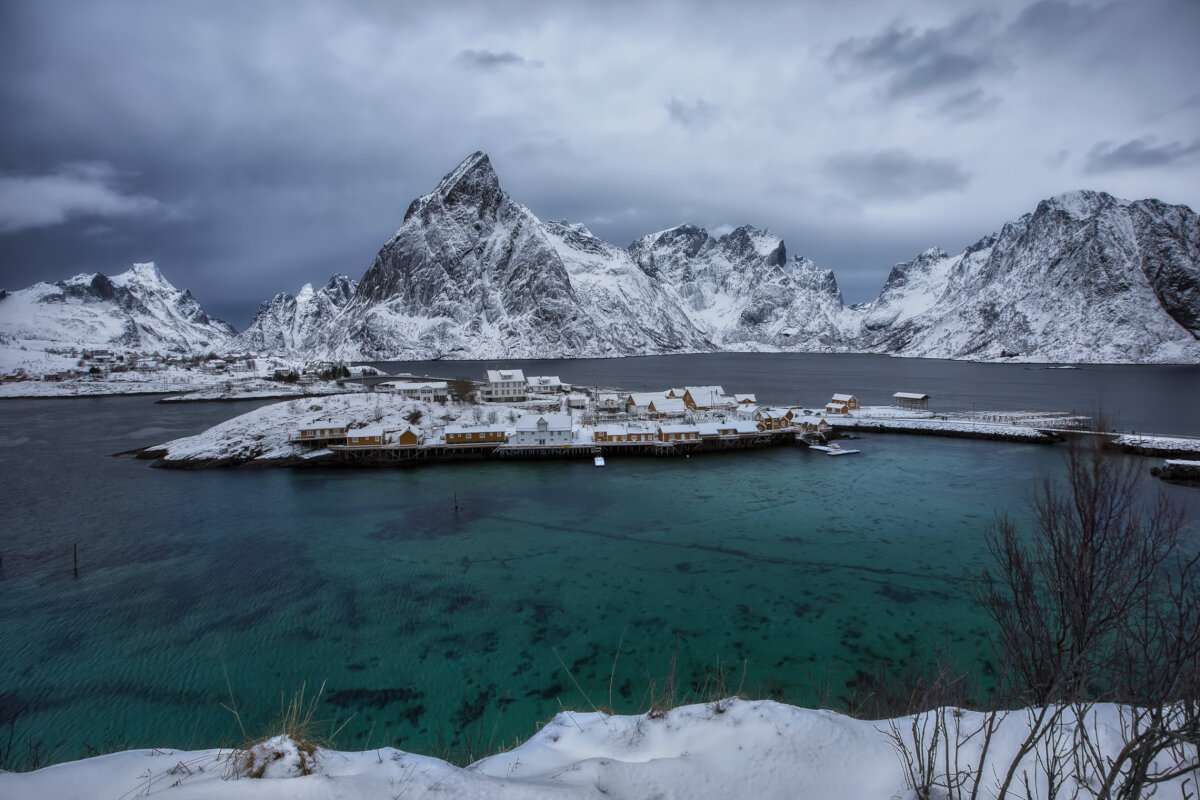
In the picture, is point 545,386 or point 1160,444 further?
point 545,386

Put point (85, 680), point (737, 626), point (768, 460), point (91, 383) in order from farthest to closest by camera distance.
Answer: point (91, 383)
point (768, 460)
point (737, 626)
point (85, 680)

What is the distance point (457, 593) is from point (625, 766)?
49.2 feet

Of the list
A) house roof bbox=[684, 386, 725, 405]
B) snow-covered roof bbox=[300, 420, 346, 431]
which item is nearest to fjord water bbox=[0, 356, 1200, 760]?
snow-covered roof bbox=[300, 420, 346, 431]

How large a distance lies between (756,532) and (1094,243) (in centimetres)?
19802

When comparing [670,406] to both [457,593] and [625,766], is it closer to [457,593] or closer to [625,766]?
[457,593]

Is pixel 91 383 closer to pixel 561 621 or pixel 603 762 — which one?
pixel 561 621

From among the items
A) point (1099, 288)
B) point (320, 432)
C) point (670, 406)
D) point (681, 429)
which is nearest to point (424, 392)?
point (320, 432)

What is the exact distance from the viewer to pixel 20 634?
17.0 meters

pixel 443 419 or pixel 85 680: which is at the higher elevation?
pixel 443 419

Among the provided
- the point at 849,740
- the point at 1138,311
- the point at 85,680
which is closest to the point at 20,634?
the point at 85,680

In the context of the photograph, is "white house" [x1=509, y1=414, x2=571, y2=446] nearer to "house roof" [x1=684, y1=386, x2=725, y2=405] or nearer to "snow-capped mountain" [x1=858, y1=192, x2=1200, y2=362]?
"house roof" [x1=684, y1=386, x2=725, y2=405]

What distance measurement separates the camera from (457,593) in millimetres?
19391

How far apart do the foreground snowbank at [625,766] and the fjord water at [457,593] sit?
3.21 meters

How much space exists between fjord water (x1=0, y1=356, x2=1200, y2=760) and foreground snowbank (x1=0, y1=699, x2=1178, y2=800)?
10.5 ft
